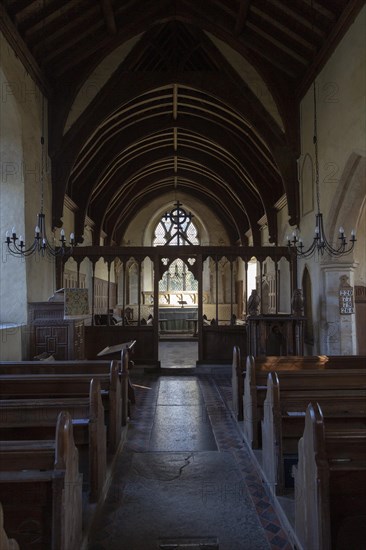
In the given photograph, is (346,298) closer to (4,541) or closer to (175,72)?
(175,72)

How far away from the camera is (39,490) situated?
2.08 metres

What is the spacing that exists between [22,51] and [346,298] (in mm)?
6592

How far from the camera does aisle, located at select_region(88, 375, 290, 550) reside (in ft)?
8.73

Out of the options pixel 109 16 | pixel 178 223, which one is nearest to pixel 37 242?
pixel 109 16

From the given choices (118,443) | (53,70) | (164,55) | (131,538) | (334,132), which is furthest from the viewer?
(164,55)

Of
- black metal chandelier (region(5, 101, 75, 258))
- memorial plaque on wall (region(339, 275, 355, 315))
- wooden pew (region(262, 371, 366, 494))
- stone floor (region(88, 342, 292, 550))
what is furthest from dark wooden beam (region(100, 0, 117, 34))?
wooden pew (region(262, 371, 366, 494))

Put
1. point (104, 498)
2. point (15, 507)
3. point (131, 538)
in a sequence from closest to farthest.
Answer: point (15, 507)
point (131, 538)
point (104, 498)

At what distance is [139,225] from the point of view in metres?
18.5

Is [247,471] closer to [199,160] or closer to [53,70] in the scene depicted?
[53,70]

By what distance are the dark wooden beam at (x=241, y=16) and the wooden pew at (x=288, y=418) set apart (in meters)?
6.41

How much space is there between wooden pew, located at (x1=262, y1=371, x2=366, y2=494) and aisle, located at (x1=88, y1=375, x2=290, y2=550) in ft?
0.80

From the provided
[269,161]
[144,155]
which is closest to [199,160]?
[144,155]

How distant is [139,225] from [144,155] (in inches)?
191

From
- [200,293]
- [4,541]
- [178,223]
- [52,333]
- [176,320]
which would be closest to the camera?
[4,541]
